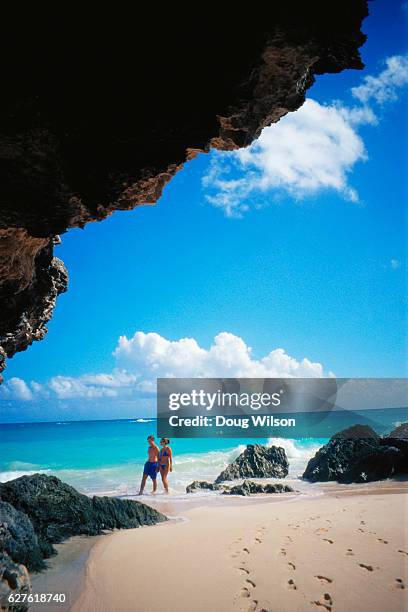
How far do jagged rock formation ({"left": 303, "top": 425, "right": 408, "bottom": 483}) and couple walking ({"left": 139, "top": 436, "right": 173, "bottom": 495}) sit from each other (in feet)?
17.6

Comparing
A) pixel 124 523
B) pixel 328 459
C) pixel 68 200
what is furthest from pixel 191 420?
pixel 68 200

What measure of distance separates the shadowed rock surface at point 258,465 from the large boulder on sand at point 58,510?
8490 millimetres

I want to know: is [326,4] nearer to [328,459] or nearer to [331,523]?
[331,523]

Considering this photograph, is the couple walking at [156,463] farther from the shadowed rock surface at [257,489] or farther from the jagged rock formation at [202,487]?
the shadowed rock surface at [257,489]

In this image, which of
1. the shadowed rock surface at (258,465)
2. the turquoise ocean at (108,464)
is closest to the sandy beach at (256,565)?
the turquoise ocean at (108,464)

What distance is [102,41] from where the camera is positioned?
8.67ft

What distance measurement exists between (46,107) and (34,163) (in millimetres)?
521

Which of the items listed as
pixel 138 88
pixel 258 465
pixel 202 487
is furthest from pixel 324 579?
pixel 258 465

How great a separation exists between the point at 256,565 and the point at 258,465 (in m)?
10.9

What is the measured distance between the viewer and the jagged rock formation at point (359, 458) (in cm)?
1096

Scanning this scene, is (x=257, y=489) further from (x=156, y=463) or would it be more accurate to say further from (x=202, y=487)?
(x=156, y=463)

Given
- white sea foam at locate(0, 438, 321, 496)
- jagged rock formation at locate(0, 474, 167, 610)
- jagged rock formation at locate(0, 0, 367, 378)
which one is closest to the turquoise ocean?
white sea foam at locate(0, 438, 321, 496)

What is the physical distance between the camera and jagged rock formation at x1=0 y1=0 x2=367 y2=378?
2.62 metres

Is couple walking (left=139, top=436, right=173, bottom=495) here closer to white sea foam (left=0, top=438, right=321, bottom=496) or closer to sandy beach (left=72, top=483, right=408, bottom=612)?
white sea foam (left=0, top=438, right=321, bottom=496)
